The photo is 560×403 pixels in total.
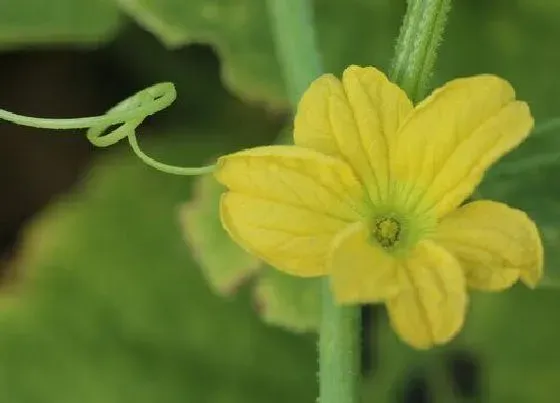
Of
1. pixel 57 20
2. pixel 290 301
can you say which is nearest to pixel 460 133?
pixel 290 301

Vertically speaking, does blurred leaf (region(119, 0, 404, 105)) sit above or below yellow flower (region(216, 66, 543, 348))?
below

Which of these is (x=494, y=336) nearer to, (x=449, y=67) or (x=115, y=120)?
(x=449, y=67)

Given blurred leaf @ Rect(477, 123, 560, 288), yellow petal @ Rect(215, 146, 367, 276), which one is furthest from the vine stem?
blurred leaf @ Rect(477, 123, 560, 288)

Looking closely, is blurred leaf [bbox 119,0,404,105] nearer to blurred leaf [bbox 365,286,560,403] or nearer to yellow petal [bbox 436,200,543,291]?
blurred leaf [bbox 365,286,560,403]

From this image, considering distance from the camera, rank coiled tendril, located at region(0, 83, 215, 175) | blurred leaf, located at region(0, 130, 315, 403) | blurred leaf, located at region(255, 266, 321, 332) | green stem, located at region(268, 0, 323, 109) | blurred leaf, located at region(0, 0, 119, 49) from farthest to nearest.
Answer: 1. blurred leaf, located at region(0, 130, 315, 403)
2. blurred leaf, located at region(0, 0, 119, 49)
3. blurred leaf, located at region(255, 266, 321, 332)
4. green stem, located at region(268, 0, 323, 109)
5. coiled tendril, located at region(0, 83, 215, 175)

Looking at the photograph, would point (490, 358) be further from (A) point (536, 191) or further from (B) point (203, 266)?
(A) point (536, 191)

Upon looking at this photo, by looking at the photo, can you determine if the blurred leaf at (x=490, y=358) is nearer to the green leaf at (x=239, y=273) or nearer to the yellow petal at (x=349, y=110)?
the green leaf at (x=239, y=273)

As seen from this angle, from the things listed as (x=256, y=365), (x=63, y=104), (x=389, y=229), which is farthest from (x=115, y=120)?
(x=63, y=104)
